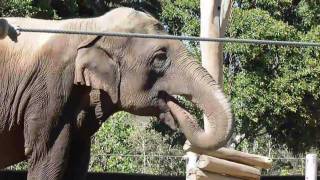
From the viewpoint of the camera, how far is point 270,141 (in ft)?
57.6

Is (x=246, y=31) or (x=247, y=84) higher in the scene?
(x=246, y=31)

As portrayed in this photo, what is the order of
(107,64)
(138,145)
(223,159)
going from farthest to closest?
(138,145) → (223,159) → (107,64)

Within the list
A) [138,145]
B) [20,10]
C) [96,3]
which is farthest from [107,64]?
[138,145]

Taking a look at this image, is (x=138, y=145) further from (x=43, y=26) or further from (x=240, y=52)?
(x=43, y=26)

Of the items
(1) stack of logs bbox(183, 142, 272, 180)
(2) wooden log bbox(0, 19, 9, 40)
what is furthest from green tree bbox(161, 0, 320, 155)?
(2) wooden log bbox(0, 19, 9, 40)

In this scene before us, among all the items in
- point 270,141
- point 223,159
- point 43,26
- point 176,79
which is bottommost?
point 270,141

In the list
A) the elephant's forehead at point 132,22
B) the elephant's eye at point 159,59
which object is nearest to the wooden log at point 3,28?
the elephant's forehead at point 132,22

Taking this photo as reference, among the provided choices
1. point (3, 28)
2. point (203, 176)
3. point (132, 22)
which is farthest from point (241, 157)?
point (3, 28)

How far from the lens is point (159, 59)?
446 centimetres

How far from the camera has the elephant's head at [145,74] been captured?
14.3 feet

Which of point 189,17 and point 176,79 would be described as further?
point 189,17

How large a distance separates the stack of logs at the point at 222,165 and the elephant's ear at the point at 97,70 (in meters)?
1.92

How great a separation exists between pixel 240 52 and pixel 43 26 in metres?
9.81

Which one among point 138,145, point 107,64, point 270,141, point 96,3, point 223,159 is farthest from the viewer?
point 270,141
